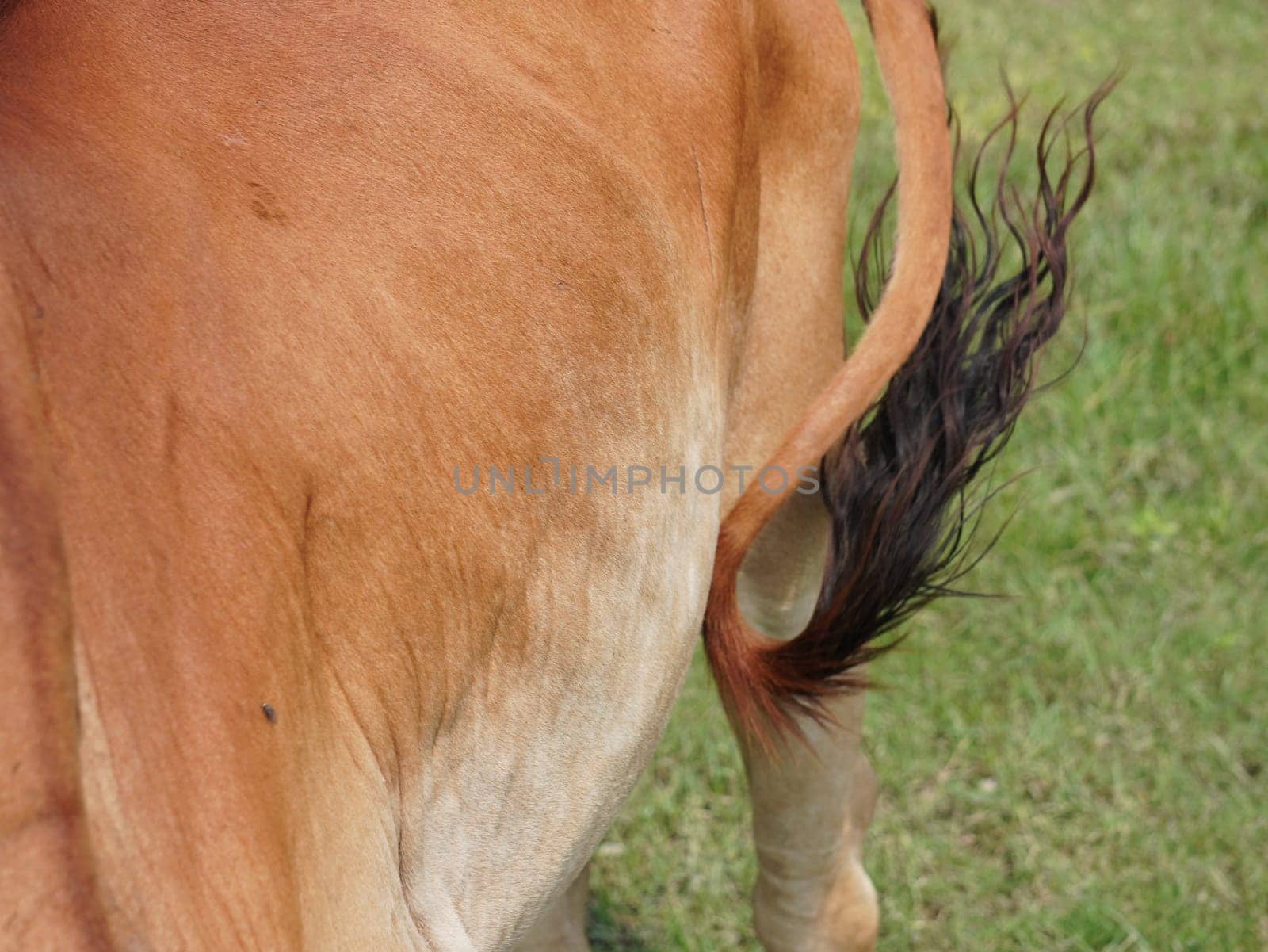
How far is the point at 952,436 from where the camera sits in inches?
59.6

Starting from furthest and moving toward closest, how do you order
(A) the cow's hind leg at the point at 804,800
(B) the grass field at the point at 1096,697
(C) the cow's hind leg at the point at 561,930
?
(B) the grass field at the point at 1096,697
(C) the cow's hind leg at the point at 561,930
(A) the cow's hind leg at the point at 804,800

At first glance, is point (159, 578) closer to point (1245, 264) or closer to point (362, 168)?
point (362, 168)

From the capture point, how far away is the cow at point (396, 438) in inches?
31.4

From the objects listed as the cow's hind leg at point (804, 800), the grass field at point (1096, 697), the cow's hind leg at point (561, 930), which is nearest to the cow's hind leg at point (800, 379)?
the cow's hind leg at point (804, 800)

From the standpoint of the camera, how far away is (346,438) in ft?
3.04

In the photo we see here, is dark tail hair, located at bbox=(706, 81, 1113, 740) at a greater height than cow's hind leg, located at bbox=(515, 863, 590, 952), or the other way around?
dark tail hair, located at bbox=(706, 81, 1113, 740)

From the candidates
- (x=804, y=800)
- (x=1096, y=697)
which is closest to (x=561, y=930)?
(x=804, y=800)

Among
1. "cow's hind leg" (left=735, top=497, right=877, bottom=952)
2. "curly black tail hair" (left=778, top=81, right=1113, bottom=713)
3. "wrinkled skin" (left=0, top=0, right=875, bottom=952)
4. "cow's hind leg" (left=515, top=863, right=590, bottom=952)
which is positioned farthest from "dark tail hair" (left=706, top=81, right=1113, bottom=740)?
"cow's hind leg" (left=515, top=863, right=590, bottom=952)

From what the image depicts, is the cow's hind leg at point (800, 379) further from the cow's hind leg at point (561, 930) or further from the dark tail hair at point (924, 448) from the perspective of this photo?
the cow's hind leg at point (561, 930)

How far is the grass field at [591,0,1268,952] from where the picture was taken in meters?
2.27

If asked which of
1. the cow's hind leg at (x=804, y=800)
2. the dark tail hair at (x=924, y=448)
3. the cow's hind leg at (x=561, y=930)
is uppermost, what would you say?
the dark tail hair at (x=924, y=448)

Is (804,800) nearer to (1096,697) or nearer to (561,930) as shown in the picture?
(561,930)

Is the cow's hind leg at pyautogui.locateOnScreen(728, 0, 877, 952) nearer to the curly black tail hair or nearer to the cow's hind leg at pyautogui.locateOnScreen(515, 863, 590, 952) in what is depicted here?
the curly black tail hair

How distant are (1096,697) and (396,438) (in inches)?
80.4
